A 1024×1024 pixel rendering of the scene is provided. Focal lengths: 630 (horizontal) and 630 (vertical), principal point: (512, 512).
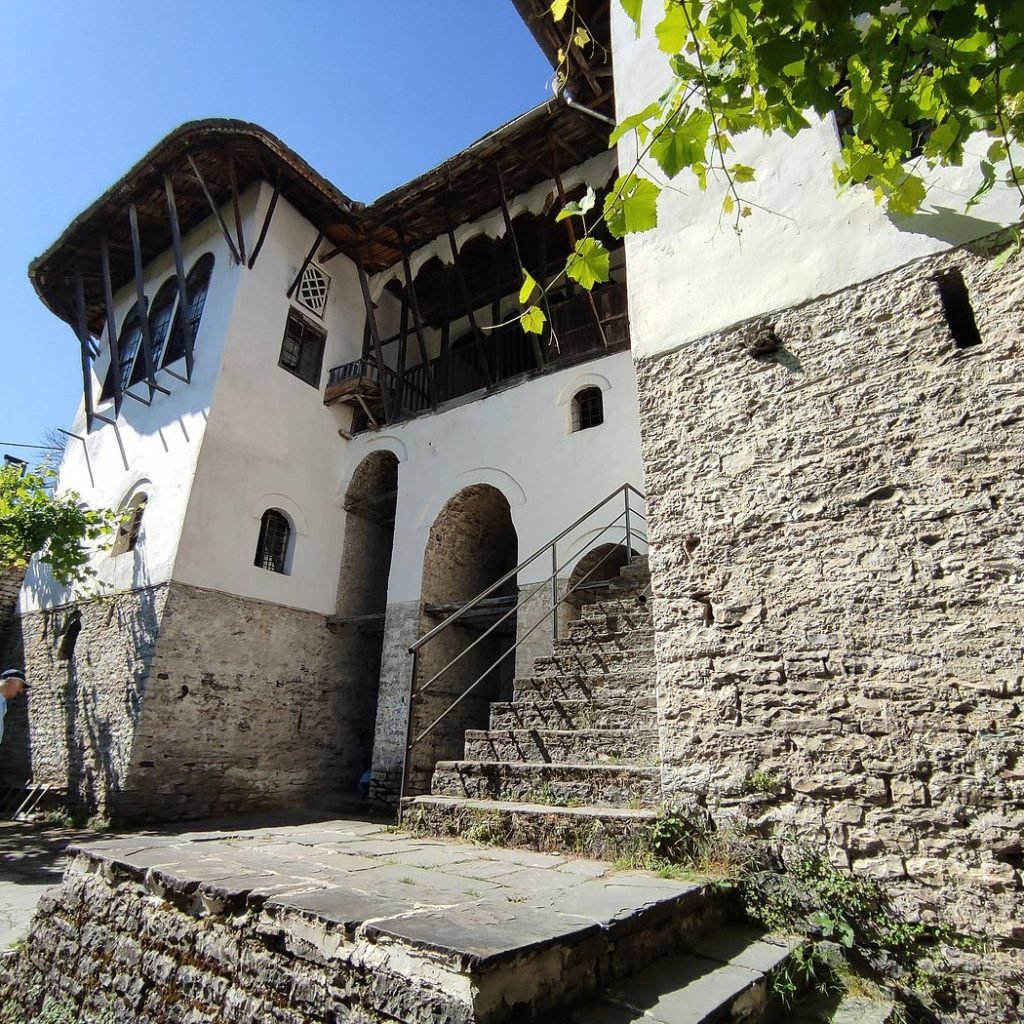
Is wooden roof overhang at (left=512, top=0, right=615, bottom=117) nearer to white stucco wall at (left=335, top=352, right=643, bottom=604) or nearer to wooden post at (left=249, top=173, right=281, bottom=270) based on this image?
white stucco wall at (left=335, top=352, right=643, bottom=604)

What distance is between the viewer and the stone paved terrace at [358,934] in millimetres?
2029

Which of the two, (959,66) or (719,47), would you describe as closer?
(959,66)

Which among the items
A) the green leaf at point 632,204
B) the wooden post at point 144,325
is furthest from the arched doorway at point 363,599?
the green leaf at point 632,204

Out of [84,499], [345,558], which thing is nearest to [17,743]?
[84,499]

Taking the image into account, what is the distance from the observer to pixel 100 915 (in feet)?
11.1

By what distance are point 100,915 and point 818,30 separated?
508cm

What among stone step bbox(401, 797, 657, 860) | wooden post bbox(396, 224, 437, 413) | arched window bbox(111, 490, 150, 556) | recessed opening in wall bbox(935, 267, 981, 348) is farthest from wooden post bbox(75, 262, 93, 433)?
recessed opening in wall bbox(935, 267, 981, 348)

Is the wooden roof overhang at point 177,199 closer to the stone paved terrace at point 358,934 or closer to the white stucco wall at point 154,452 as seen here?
the white stucco wall at point 154,452

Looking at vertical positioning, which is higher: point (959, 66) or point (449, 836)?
point (959, 66)

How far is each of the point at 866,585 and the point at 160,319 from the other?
12062 mm

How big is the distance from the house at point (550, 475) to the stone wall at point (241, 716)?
1.6 inches

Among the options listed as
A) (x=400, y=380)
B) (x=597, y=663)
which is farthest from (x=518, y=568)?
(x=400, y=380)

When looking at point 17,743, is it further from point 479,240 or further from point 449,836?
point 479,240

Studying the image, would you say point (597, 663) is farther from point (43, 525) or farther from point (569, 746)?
point (43, 525)
